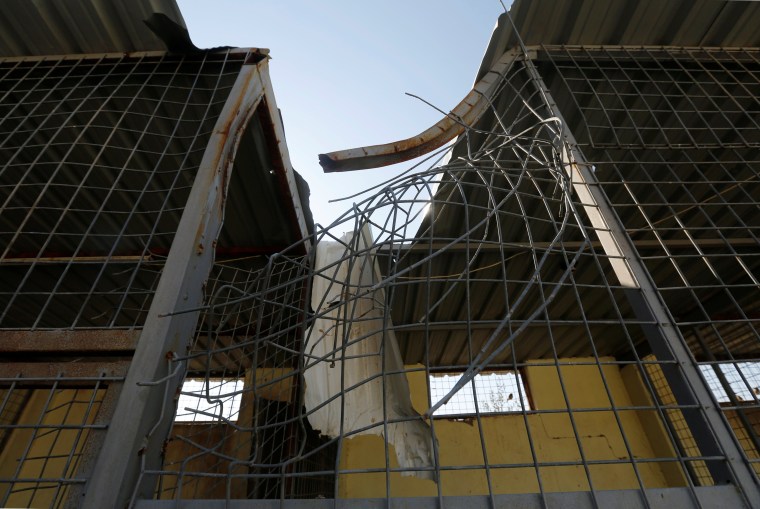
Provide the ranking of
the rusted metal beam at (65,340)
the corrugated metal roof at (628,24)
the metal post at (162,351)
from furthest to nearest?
the corrugated metal roof at (628,24), the rusted metal beam at (65,340), the metal post at (162,351)

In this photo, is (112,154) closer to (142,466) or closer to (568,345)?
(142,466)

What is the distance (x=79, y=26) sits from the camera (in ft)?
9.26

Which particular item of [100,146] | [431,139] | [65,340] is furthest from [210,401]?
[100,146]

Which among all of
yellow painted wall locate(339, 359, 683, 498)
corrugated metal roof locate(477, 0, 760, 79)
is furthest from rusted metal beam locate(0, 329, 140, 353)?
yellow painted wall locate(339, 359, 683, 498)

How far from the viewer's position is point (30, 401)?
17.8ft

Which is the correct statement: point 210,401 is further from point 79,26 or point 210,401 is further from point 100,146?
point 79,26

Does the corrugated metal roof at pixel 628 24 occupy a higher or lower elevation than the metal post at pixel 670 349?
higher

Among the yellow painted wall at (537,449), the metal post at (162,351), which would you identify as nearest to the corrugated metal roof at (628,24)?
the metal post at (162,351)

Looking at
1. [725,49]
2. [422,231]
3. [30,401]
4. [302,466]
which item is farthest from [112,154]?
[725,49]

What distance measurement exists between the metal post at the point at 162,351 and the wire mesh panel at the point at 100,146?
0.48 m

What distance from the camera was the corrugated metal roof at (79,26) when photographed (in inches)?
106

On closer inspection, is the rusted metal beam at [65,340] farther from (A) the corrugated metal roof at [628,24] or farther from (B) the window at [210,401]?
(A) the corrugated metal roof at [628,24]

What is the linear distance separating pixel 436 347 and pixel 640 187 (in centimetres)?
332

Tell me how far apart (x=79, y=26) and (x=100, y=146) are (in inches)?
33.1
